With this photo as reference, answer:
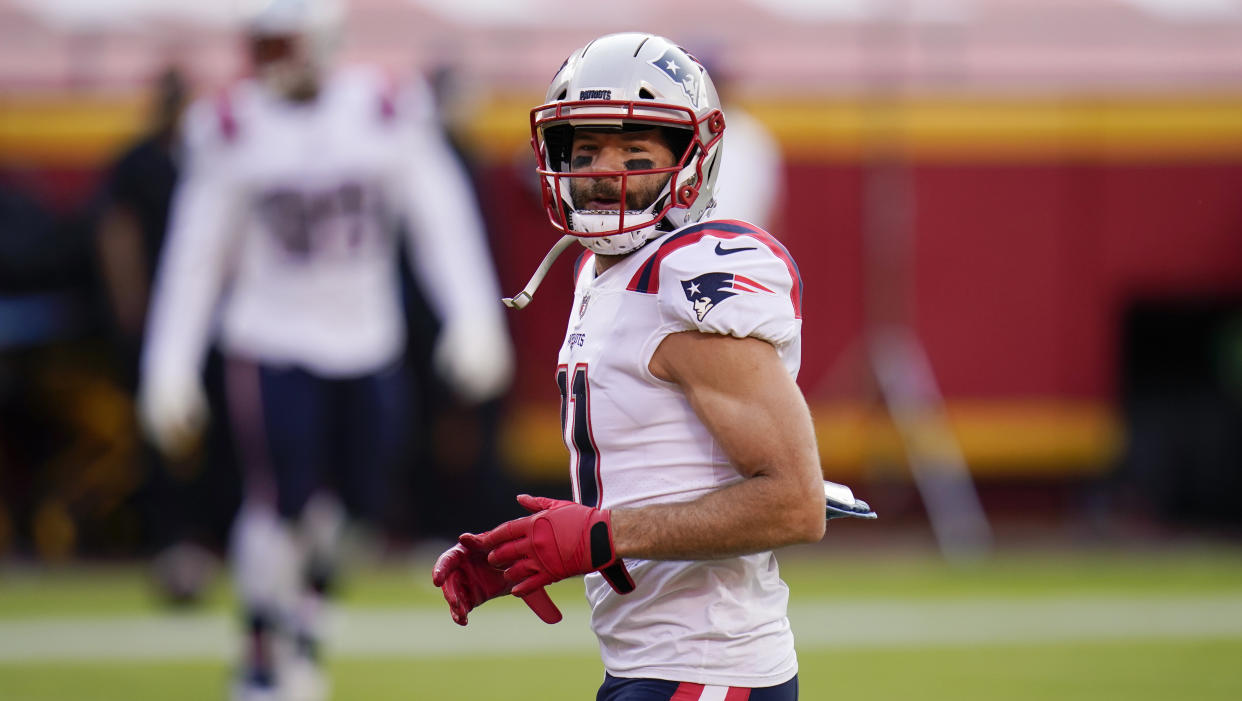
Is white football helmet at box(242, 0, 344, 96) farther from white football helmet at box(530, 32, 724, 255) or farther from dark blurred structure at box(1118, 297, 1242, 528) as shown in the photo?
dark blurred structure at box(1118, 297, 1242, 528)

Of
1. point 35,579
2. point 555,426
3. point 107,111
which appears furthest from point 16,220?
point 555,426

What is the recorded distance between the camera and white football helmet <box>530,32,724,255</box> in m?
2.45

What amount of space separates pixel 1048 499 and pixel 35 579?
16.8 feet

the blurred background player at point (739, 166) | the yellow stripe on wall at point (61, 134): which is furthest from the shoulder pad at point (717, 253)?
the yellow stripe on wall at point (61, 134)

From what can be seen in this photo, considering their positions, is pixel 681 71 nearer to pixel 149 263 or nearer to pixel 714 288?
pixel 714 288

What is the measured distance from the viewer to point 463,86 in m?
7.81

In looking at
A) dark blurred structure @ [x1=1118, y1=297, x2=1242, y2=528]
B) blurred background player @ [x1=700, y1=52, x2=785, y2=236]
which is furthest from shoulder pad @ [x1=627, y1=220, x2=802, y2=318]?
dark blurred structure @ [x1=1118, y1=297, x2=1242, y2=528]

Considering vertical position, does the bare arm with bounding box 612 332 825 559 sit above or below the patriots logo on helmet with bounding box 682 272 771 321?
below

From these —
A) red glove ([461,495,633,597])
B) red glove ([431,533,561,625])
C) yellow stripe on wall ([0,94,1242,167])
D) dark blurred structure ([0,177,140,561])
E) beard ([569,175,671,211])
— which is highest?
beard ([569,175,671,211])

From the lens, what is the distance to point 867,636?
6.02m

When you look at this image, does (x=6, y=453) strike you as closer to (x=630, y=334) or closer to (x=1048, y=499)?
(x=1048, y=499)

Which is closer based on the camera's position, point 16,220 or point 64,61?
point 16,220

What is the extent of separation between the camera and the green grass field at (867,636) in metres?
5.21

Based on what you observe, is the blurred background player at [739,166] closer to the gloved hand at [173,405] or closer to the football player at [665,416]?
the gloved hand at [173,405]
